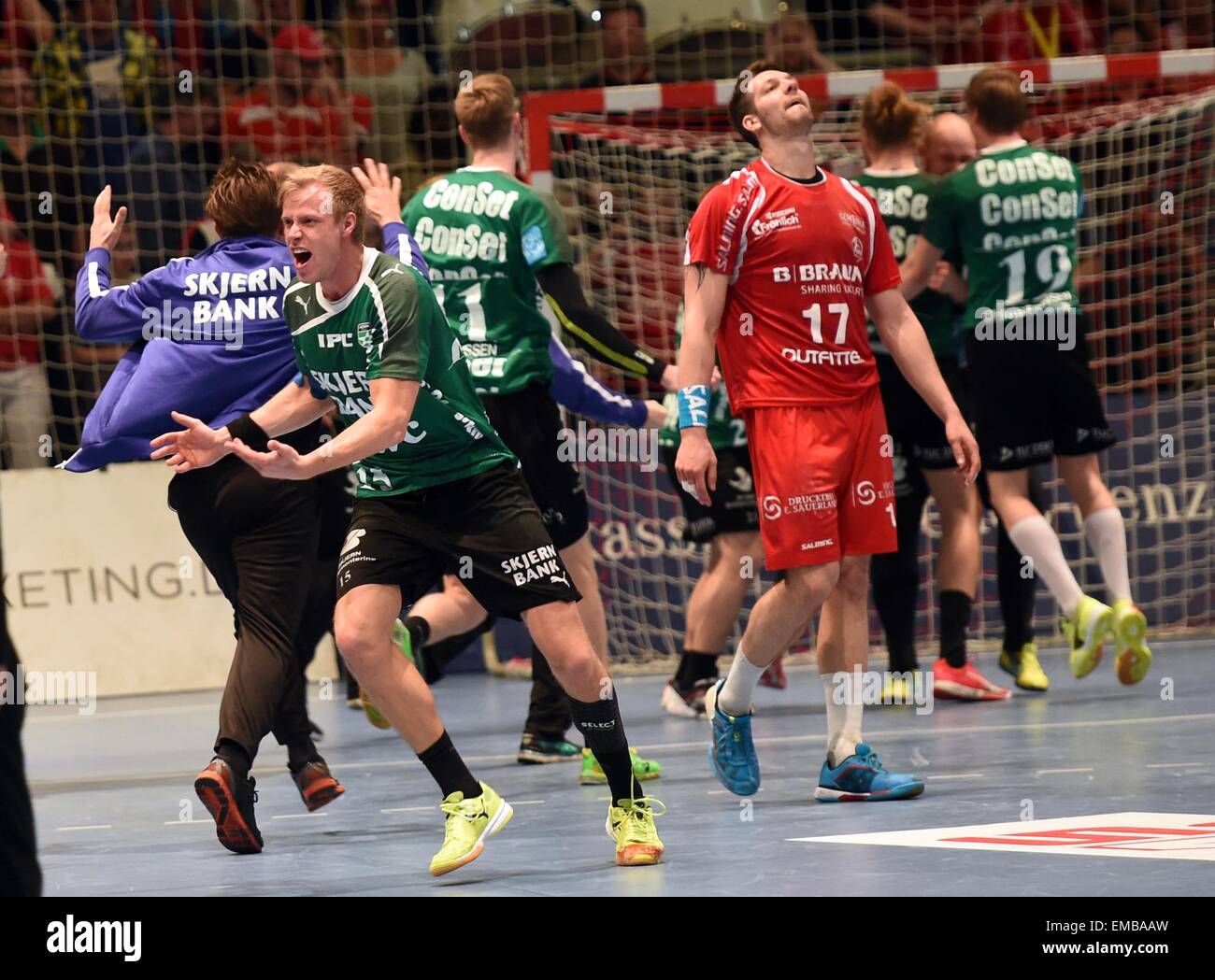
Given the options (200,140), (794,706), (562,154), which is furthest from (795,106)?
(200,140)

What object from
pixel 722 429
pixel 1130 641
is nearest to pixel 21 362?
pixel 722 429

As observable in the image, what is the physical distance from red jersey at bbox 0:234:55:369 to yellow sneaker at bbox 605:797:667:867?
278 inches

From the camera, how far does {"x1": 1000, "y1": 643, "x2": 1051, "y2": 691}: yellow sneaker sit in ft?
27.6

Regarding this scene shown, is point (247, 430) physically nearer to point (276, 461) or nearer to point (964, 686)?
point (276, 461)

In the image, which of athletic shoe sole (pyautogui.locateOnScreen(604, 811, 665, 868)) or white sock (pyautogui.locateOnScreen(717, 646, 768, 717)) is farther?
white sock (pyautogui.locateOnScreen(717, 646, 768, 717))

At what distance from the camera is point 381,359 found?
482 centimetres

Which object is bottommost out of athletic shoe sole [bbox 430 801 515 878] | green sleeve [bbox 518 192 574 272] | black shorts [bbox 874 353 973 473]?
athletic shoe sole [bbox 430 801 515 878]

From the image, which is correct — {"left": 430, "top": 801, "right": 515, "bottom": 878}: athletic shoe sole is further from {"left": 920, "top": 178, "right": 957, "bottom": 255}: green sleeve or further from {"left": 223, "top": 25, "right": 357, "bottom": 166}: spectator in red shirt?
{"left": 223, "top": 25, "right": 357, "bottom": 166}: spectator in red shirt

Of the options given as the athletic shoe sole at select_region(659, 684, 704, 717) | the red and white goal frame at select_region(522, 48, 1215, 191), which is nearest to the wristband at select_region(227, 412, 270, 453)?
the athletic shoe sole at select_region(659, 684, 704, 717)

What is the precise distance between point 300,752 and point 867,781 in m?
1.95

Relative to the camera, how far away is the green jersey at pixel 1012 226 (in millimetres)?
7887

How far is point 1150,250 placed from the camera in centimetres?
1111
